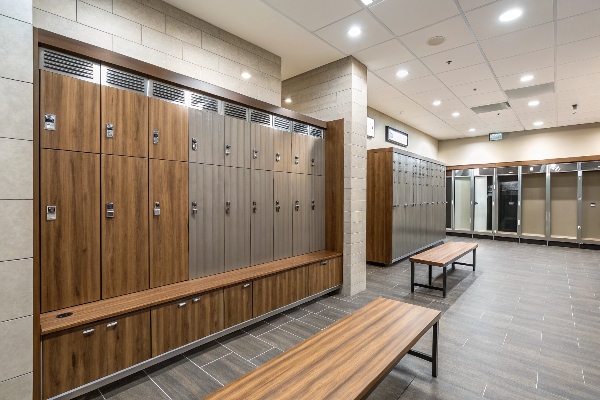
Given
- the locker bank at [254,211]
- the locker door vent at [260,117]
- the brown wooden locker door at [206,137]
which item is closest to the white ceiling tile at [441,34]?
the locker bank at [254,211]

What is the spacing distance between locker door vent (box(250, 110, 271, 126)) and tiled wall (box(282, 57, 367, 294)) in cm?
132

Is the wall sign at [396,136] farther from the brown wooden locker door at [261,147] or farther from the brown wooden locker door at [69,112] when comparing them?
the brown wooden locker door at [69,112]

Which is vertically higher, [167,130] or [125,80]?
[125,80]

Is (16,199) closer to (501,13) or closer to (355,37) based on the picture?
(355,37)

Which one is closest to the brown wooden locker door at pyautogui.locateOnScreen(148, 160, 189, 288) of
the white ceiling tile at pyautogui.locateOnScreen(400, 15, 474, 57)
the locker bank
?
the locker bank

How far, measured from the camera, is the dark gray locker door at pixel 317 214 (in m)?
4.52

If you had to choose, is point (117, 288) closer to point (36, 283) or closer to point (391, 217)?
point (36, 283)

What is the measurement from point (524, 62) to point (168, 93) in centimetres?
535

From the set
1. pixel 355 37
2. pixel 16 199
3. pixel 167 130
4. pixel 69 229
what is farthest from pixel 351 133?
pixel 16 199

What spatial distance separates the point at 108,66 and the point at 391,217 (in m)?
5.33

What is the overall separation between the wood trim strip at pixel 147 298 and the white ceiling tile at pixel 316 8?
313 centimetres

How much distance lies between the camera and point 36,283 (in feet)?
6.18

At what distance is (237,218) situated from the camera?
11.5 feet

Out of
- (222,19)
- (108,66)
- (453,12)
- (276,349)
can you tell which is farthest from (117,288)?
(453,12)
